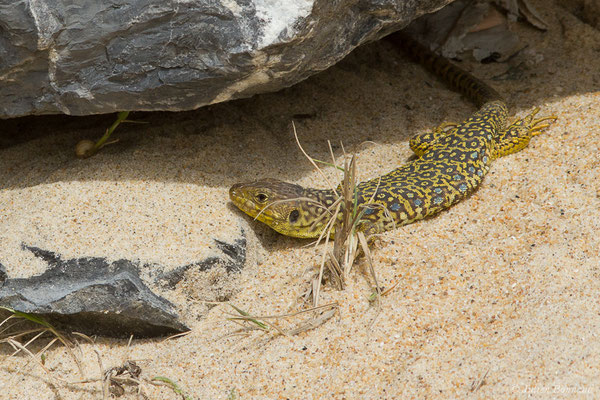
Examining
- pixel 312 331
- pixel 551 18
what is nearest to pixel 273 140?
pixel 312 331

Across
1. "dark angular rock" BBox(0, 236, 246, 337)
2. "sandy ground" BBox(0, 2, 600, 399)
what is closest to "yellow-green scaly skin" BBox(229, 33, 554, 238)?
"sandy ground" BBox(0, 2, 600, 399)

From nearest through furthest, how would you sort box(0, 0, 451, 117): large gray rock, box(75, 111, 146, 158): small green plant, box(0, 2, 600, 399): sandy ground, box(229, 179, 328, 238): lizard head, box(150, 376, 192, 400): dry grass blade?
box(0, 2, 600, 399): sandy ground → box(150, 376, 192, 400): dry grass blade → box(0, 0, 451, 117): large gray rock → box(229, 179, 328, 238): lizard head → box(75, 111, 146, 158): small green plant

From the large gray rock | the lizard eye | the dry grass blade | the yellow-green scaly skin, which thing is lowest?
the dry grass blade

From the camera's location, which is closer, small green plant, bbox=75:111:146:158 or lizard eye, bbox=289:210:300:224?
lizard eye, bbox=289:210:300:224

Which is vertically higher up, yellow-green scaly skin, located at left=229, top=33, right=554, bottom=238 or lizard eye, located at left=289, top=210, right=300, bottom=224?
yellow-green scaly skin, located at left=229, top=33, right=554, bottom=238

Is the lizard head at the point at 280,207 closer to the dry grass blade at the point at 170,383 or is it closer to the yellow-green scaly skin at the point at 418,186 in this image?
the yellow-green scaly skin at the point at 418,186

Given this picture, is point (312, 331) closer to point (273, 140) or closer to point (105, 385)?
point (105, 385)

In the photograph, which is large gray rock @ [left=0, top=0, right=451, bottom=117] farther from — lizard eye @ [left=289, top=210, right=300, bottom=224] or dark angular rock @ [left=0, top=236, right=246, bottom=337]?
dark angular rock @ [left=0, top=236, right=246, bottom=337]

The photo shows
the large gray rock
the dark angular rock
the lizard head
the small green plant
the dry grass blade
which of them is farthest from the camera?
the small green plant
